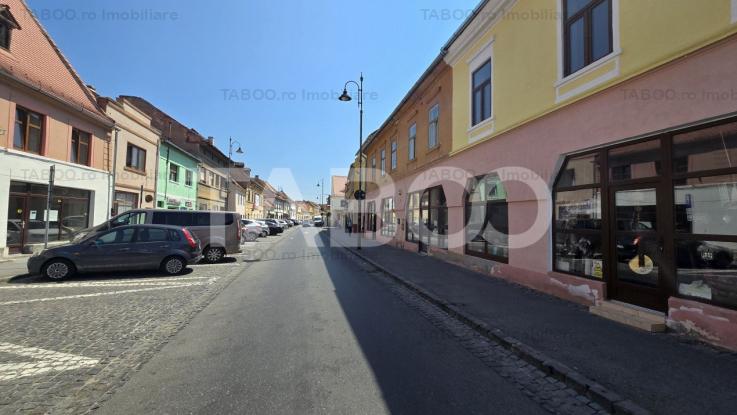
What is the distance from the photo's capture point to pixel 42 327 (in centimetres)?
553

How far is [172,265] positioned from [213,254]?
3175mm

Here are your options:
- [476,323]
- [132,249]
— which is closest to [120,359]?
[476,323]

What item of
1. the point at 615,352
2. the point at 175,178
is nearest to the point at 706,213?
the point at 615,352

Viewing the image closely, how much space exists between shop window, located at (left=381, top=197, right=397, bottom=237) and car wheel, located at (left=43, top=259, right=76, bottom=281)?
14.1 m

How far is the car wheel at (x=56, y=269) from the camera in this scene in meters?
9.42

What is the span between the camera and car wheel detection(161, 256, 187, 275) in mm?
10812

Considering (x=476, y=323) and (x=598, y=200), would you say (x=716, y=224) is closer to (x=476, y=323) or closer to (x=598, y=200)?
(x=598, y=200)

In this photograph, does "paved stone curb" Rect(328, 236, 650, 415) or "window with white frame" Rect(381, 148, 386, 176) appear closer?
"paved stone curb" Rect(328, 236, 650, 415)

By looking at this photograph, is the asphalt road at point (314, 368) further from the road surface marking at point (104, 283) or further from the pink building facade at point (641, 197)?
the road surface marking at point (104, 283)

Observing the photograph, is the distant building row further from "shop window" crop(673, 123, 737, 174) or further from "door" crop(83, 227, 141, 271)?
"shop window" crop(673, 123, 737, 174)

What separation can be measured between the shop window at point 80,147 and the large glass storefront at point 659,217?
18736mm

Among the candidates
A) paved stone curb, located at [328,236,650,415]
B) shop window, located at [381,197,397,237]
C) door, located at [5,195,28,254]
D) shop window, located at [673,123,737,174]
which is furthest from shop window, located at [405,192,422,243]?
door, located at [5,195,28,254]

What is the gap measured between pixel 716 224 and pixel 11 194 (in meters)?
18.5

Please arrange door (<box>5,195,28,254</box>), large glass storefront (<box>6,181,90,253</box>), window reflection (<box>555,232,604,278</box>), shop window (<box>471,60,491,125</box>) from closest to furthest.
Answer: window reflection (<box>555,232,604,278</box>)
shop window (<box>471,60,491,125</box>)
door (<box>5,195,28,254</box>)
large glass storefront (<box>6,181,90,253</box>)
